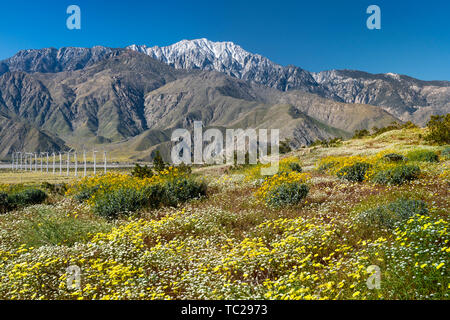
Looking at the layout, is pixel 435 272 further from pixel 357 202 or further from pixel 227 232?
pixel 357 202

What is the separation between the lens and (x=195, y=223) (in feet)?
31.3

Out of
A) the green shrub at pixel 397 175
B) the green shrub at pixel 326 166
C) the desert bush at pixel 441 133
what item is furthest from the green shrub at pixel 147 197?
the desert bush at pixel 441 133

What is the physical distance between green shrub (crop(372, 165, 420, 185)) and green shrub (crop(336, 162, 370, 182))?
4.85ft

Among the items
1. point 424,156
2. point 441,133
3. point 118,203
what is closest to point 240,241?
point 118,203

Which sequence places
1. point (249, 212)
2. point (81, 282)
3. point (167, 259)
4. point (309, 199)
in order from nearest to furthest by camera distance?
1. point (81, 282)
2. point (167, 259)
3. point (249, 212)
4. point (309, 199)

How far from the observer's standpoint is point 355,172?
16.3 m

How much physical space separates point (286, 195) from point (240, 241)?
4.12 metres

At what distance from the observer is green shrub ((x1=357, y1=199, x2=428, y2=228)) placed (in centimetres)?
774

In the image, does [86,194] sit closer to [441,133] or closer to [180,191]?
[180,191]

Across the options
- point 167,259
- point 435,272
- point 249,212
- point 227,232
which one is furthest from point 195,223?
point 435,272
